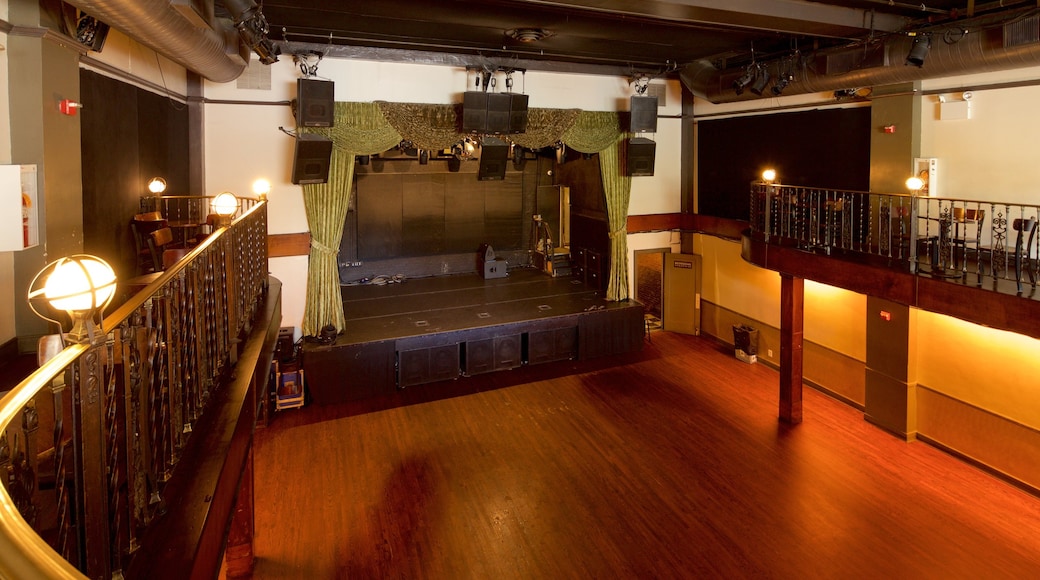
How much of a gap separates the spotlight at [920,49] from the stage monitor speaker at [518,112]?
487cm

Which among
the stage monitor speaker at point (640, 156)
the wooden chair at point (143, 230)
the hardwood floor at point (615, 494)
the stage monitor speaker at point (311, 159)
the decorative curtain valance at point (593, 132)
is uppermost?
the decorative curtain valance at point (593, 132)

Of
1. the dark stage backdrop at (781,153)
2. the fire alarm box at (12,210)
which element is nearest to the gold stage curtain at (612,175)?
the dark stage backdrop at (781,153)

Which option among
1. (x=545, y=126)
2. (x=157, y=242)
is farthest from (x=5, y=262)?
(x=545, y=126)

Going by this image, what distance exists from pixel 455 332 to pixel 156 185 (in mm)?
4134

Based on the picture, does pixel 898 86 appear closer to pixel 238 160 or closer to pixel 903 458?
pixel 903 458

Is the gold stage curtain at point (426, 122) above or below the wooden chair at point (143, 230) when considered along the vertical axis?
above

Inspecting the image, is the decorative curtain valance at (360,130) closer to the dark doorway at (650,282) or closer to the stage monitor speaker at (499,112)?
the stage monitor speaker at (499,112)

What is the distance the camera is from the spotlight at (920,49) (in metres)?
6.09

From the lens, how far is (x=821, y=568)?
16.3ft

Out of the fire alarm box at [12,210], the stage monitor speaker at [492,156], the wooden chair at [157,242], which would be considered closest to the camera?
the fire alarm box at [12,210]

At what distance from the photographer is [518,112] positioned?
9.00 metres

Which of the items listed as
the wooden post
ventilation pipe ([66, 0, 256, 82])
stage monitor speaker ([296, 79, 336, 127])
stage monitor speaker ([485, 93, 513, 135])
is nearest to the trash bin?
stage monitor speaker ([485, 93, 513, 135])

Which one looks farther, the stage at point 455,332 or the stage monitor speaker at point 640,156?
the stage monitor speaker at point 640,156

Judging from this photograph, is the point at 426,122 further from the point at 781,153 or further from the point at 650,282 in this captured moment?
the point at 650,282
